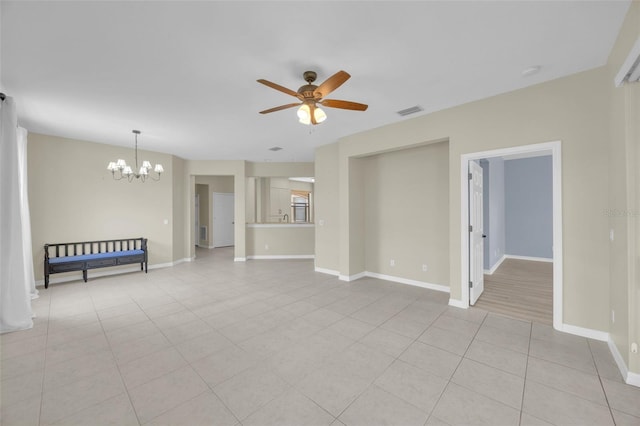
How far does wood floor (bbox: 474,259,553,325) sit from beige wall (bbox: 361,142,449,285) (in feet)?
2.62

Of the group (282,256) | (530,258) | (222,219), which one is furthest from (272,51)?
(222,219)

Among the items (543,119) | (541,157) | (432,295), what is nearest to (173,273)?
(432,295)

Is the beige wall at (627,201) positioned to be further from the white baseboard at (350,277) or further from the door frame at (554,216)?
the white baseboard at (350,277)

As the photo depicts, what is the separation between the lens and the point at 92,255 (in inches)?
204

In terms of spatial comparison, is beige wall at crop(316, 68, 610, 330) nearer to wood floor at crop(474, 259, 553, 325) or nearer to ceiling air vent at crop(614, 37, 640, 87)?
wood floor at crop(474, 259, 553, 325)

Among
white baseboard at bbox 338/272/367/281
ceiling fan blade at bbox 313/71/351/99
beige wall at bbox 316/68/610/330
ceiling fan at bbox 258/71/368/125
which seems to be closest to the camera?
ceiling fan blade at bbox 313/71/351/99

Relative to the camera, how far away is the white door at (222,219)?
10.0 metres

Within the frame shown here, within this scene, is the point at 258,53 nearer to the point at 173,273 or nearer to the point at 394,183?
the point at 394,183

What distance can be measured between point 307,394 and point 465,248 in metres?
2.84

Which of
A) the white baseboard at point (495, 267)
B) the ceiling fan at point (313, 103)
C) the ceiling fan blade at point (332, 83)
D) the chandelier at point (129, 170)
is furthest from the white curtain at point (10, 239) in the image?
the white baseboard at point (495, 267)

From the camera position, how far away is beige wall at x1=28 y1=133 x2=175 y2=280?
4.81 meters

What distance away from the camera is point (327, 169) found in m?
5.73

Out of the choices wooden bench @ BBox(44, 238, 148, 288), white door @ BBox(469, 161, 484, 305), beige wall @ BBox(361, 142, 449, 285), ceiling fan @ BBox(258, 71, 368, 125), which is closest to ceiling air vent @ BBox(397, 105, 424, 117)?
beige wall @ BBox(361, 142, 449, 285)

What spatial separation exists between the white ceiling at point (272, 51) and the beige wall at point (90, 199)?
155 cm
